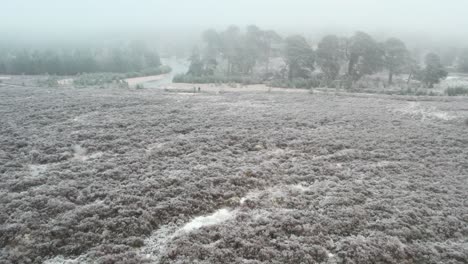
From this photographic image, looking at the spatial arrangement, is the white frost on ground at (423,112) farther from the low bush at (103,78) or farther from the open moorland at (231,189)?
the low bush at (103,78)

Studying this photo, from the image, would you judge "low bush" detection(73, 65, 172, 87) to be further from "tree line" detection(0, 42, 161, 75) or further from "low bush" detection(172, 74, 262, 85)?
"low bush" detection(172, 74, 262, 85)

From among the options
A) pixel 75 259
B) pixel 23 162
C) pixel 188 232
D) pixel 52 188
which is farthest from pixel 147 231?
pixel 23 162

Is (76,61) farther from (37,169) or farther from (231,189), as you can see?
(231,189)

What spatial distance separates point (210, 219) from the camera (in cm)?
834

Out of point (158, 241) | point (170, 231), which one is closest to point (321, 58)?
point (170, 231)

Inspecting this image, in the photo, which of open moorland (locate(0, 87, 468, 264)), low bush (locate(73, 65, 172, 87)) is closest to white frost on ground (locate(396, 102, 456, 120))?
open moorland (locate(0, 87, 468, 264))

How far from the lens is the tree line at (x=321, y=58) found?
36.7 metres

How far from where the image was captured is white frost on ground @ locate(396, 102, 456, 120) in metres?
20.0

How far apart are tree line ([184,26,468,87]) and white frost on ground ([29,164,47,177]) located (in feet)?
101

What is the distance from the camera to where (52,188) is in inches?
376

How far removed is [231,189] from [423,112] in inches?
707

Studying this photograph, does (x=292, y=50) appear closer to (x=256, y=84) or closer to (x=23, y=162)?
(x=256, y=84)

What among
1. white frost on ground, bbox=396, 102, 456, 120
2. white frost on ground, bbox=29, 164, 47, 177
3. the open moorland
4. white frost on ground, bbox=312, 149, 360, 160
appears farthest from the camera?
white frost on ground, bbox=396, 102, 456, 120

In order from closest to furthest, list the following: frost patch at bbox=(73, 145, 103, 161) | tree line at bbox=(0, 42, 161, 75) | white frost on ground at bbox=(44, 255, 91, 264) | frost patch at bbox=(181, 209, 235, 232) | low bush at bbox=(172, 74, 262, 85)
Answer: white frost on ground at bbox=(44, 255, 91, 264)
frost patch at bbox=(181, 209, 235, 232)
frost patch at bbox=(73, 145, 103, 161)
low bush at bbox=(172, 74, 262, 85)
tree line at bbox=(0, 42, 161, 75)
